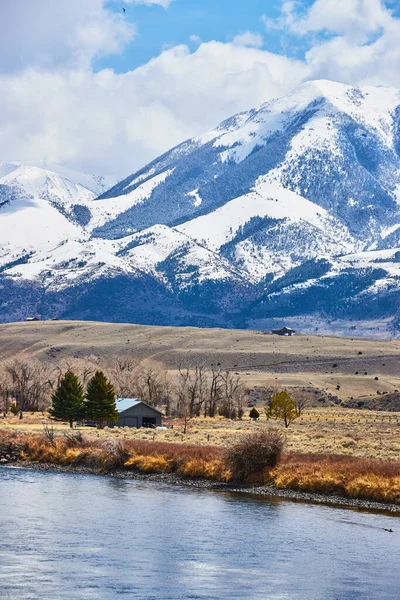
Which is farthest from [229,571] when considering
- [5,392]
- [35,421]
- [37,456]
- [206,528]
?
[5,392]

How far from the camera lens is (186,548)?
56.8 meters

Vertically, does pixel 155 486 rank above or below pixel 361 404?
below

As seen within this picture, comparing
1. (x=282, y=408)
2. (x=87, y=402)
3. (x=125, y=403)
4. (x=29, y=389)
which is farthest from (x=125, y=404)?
(x=29, y=389)

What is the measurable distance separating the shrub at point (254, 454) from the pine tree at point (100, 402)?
44.7 meters

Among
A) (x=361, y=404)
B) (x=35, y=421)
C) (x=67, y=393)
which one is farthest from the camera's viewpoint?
(x=361, y=404)

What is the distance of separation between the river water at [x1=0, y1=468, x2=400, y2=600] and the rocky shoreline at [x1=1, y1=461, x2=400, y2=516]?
2421 mm

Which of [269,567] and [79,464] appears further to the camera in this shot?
[79,464]

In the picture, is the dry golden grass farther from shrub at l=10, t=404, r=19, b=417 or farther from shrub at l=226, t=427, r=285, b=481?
shrub at l=10, t=404, r=19, b=417

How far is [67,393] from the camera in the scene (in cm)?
12788

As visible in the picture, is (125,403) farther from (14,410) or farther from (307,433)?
(307,433)

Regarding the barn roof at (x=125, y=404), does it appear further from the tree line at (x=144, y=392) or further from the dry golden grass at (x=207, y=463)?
the dry golden grass at (x=207, y=463)

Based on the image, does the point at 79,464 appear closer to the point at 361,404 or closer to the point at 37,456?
the point at 37,456

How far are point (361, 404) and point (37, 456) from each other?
11147 cm

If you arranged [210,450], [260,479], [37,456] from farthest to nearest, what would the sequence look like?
[37,456], [210,450], [260,479]
